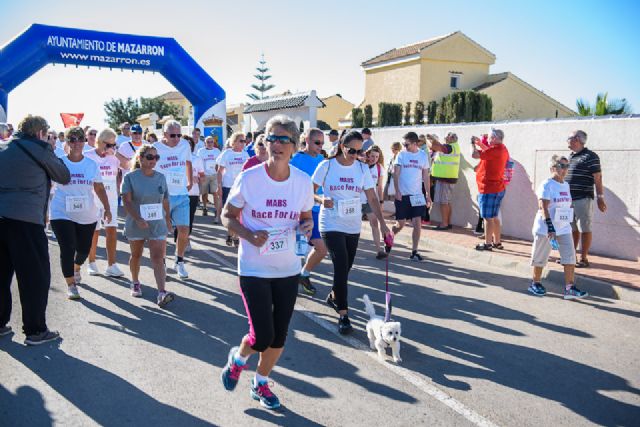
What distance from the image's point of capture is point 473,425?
12.2 feet

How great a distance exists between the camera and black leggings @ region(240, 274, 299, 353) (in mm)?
3693

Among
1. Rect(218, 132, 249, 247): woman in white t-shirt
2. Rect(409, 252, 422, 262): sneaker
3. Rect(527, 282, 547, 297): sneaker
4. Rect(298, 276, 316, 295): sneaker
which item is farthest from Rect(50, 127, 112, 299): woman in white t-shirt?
Rect(527, 282, 547, 297): sneaker

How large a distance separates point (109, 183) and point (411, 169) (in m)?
4.60

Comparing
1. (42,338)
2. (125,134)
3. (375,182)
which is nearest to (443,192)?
(375,182)

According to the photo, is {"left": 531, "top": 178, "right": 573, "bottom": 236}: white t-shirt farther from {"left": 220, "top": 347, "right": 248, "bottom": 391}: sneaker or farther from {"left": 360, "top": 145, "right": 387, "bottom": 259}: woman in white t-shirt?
{"left": 220, "top": 347, "right": 248, "bottom": 391}: sneaker

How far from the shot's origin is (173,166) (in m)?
7.60

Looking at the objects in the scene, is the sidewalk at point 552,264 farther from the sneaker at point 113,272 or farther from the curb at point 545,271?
the sneaker at point 113,272

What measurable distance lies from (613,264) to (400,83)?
1294 inches

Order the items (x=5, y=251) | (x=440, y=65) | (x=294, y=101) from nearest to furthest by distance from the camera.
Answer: (x=5, y=251)
(x=294, y=101)
(x=440, y=65)

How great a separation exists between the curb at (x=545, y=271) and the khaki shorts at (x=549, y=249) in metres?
0.86

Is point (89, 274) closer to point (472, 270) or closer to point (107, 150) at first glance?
point (107, 150)

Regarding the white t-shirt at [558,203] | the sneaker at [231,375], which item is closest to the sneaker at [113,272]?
the sneaker at [231,375]

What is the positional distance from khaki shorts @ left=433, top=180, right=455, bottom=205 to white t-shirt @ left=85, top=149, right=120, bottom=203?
697cm

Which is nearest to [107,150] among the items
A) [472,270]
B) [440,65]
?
[472,270]
